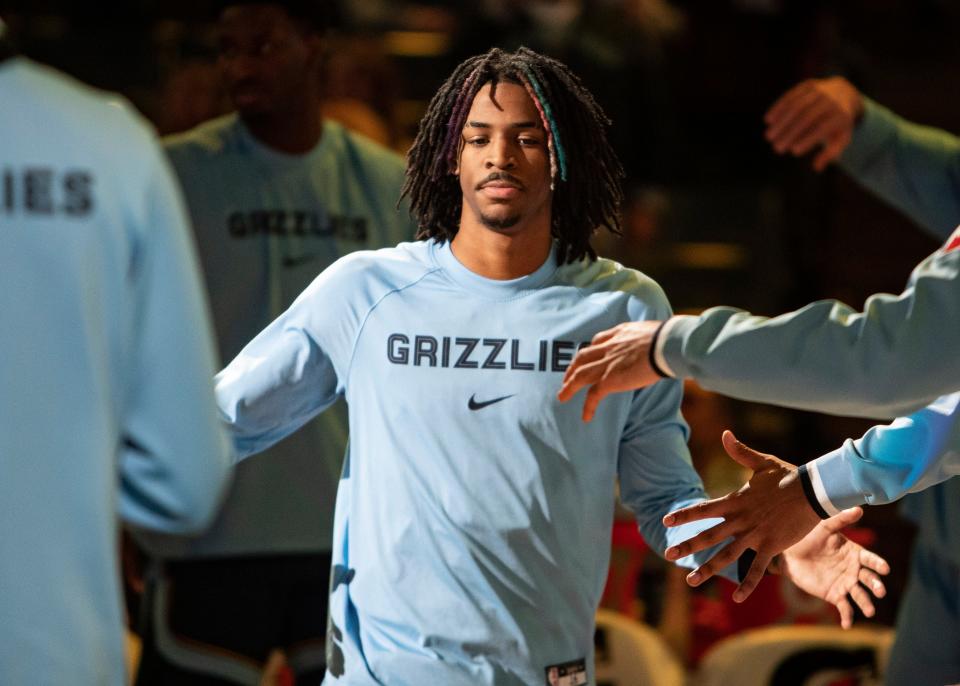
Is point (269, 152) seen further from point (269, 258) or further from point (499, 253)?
point (499, 253)

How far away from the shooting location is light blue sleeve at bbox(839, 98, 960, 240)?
12.9ft

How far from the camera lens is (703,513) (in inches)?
106

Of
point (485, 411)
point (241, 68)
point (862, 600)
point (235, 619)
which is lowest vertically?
point (235, 619)

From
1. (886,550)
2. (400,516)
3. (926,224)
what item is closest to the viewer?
(400,516)

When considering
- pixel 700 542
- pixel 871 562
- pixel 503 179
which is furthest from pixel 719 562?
pixel 503 179

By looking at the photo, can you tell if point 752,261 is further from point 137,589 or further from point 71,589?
point 71,589

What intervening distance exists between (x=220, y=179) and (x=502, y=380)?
121 cm

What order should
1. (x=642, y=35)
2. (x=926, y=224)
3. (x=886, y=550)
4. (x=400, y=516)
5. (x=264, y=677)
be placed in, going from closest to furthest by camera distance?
(x=400, y=516), (x=264, y=677), (x=926, y=224), (x=886, y=550), (x=642, y=35)

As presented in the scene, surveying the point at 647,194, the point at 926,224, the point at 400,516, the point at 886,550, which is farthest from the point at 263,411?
the point at 647,194

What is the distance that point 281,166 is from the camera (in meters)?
3.67

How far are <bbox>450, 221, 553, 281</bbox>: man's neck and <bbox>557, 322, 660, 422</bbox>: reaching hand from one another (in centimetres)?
28

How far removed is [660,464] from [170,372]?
3.78ft

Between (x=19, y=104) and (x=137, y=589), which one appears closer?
(x=19, y=104)

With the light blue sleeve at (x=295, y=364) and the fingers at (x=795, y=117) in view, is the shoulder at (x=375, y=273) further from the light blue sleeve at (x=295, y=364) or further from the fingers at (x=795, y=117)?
the fingers at (x=795, y=117)
